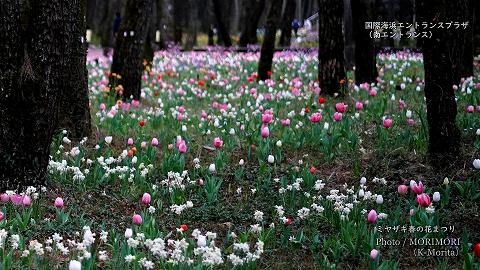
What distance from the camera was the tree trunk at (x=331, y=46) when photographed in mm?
9242

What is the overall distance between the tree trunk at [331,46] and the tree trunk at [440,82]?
12.3 feet

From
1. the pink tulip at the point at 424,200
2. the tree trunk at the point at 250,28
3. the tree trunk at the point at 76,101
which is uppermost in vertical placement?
the tree trunk at the point at 250,28

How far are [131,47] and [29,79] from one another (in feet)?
17.5

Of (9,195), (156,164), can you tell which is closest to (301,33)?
(156,164)

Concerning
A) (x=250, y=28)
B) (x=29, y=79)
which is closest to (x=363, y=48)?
(x=29, y=79)

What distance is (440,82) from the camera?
5363 millimetres

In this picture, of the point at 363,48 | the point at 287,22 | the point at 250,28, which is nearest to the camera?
the point at 363,48

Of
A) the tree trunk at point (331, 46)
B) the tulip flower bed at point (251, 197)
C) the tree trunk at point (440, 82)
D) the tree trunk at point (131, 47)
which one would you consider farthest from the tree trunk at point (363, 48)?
Result: the tree trunk at point (440, 82)

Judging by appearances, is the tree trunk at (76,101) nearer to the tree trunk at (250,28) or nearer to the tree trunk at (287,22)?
the tree trunk at (287,22)

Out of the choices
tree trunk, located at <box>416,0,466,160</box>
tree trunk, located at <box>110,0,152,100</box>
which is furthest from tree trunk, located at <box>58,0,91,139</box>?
tree trunk, located at <box>416,0,466,160</box>

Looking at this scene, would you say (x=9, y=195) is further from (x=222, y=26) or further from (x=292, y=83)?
(x=222, y=26)

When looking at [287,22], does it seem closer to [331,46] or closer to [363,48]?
[363,48]

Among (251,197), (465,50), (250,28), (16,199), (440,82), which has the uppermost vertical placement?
(250,28)

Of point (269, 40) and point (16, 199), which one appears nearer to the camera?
point (16, 199)
